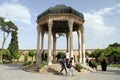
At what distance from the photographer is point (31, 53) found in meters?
68.2

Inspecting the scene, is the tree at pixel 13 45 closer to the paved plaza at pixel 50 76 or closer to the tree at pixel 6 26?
the tree at pixel 6 26

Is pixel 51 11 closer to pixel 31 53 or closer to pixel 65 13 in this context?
pixel 65 13

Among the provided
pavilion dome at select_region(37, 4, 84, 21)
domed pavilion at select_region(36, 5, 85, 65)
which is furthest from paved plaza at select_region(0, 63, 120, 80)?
pavilion dome at select_region(37, 4, 84, 21)

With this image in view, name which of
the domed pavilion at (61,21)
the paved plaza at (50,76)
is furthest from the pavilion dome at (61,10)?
the paved plaza at (50,76)

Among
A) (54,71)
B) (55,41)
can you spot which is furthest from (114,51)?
(54,71)

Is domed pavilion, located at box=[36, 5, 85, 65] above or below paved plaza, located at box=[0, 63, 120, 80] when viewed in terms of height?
above

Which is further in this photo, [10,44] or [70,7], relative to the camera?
[10,44]

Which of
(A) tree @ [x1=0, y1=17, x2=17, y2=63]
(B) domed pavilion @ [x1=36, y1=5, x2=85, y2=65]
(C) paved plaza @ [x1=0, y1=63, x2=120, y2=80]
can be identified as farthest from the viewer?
(A) tree @ [x1=0, y1=17, x2=17, y2=63]

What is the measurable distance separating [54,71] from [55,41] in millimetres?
11102

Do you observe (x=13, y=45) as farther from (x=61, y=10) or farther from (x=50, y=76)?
(x=50, y=76)

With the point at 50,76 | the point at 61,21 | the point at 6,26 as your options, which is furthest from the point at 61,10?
the point at 6,26

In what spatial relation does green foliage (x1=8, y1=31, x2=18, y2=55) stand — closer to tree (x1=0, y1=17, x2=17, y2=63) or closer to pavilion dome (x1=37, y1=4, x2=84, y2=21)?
tree (x1=0, y1=17, x2=17, y2=63)

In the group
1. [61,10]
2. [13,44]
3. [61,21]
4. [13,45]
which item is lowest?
[13,45]

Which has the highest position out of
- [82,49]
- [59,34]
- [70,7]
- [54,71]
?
[70,7]
